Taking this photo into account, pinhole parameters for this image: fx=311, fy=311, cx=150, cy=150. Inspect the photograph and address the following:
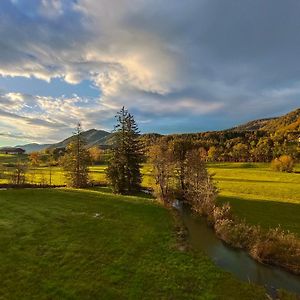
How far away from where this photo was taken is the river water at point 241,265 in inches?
981

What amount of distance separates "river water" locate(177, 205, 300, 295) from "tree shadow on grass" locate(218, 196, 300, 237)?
857 centimetres

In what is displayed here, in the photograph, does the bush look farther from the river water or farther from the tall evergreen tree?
the river water

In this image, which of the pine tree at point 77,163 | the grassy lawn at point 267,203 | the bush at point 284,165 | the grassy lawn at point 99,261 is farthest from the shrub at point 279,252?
the bush at point 284,165

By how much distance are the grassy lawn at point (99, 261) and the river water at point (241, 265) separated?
2.22m

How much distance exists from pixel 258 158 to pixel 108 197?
150m

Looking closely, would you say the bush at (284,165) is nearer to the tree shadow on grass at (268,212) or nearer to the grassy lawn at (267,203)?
the grassy lawn at (267,203)

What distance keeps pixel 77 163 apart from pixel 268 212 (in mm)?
47714

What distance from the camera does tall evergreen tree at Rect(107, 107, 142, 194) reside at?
67.7 meters

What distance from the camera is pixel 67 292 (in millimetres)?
20078

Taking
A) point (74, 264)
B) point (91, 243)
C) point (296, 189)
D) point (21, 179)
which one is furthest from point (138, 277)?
point (21, 179)

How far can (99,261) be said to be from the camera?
25562 millimetres

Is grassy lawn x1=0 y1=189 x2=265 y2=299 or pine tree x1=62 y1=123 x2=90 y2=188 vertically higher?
pine tree x1=62 y1=123 x2=90 y2=188

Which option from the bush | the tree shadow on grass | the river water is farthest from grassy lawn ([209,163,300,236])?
the bush

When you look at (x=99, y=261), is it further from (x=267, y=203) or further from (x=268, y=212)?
(x=267, y=203)
